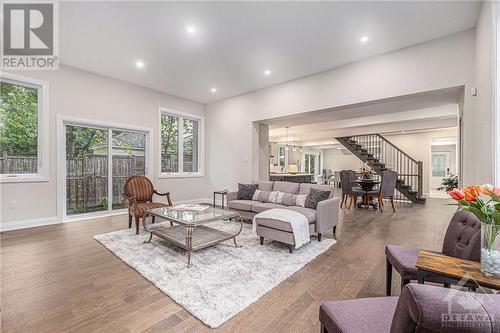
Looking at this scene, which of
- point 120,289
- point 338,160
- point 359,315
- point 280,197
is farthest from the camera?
point 338,160

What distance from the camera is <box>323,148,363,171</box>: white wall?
14.2 meters

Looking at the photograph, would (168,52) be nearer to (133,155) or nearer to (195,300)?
(133,155)

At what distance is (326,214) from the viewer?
12.3ft

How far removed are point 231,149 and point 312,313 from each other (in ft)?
17.3

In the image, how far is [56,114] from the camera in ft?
15.2

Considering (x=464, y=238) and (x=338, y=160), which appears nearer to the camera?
(x=464, y=238)

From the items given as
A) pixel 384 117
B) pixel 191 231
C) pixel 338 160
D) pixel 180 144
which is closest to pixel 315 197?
pixel 191 231

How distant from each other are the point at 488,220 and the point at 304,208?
9.19 feet

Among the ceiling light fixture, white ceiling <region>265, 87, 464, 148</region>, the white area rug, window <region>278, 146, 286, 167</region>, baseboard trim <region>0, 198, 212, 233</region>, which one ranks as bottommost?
the white area rug

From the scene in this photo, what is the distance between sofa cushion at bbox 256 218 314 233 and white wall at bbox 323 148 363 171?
11.9 metres

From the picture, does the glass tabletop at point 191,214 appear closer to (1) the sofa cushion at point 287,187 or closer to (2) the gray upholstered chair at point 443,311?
(1) the sofa cushion at point 287,187

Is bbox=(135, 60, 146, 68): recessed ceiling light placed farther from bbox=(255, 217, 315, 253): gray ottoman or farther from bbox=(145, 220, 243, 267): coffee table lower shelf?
bbox=(255, 217, 315, 253): gray ottoman

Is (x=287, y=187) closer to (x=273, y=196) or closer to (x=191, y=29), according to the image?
(x=273, y=196)

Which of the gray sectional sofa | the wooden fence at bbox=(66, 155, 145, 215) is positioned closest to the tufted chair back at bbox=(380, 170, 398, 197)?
the gray sectional sofa
